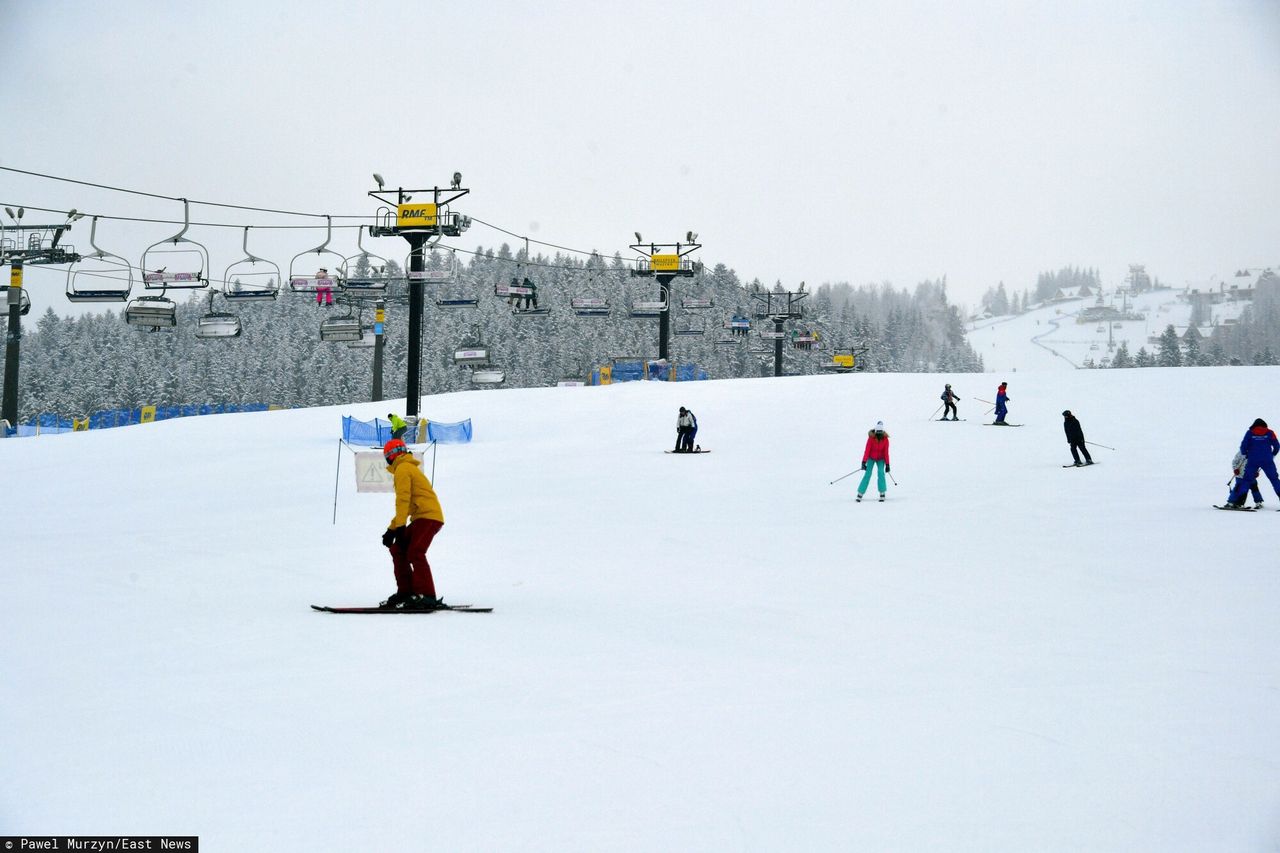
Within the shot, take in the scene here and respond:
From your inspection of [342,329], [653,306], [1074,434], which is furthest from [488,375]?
[1074,434]

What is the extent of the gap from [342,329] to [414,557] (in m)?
28.3

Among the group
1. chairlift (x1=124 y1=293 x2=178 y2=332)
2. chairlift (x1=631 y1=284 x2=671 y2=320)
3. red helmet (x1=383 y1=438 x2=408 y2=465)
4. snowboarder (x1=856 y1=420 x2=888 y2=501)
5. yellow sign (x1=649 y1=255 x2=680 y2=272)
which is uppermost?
yellow sign (x1=649 y1=255 x2=680 y2=272)

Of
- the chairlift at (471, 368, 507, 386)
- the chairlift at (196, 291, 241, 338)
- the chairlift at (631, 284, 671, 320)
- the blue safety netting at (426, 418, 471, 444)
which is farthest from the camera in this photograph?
the chairlift at (631, 284, 671, 320)

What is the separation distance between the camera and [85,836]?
158 inches

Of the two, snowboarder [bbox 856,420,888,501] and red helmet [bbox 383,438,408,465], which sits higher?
red helmet [bbox 383,438,408,465]

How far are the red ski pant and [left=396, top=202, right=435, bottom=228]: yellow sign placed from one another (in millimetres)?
25085

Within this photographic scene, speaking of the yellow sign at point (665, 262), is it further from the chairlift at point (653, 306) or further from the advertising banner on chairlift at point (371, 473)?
the advertising banner on chairlift at point (371, 473)

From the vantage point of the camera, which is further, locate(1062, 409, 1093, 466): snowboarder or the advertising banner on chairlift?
locate(1062, 409, 1093, 466): snowboarder

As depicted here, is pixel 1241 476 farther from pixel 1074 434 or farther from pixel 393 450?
pixel 393 450

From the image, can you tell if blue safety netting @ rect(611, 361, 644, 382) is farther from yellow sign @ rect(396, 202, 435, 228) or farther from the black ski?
the black ski

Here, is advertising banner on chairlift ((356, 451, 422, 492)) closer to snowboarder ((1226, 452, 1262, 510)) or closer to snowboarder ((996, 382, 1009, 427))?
snowboarder ((1226, 452, 1262, 510))

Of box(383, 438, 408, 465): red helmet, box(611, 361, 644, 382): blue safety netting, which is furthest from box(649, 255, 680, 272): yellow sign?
box(383, 438, 408, 465): red helmet

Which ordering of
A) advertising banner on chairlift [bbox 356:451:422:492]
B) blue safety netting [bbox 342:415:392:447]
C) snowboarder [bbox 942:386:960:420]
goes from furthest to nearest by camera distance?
snowboarder [bbox 942:386:960:420]
blue safety netting [bbox 342:415:392:447]
advertising banner on chairlift [bbox 356:451:422:492]

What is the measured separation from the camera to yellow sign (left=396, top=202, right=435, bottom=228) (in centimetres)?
3178
